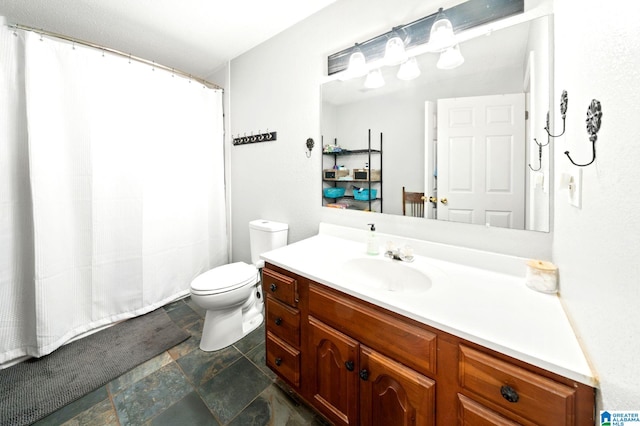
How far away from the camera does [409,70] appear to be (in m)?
1.31

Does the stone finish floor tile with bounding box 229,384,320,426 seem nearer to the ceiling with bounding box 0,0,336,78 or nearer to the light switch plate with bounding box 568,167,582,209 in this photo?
the light switch plate with bounding box 568,167,582,209

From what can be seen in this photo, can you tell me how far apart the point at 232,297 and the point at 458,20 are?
2.00m

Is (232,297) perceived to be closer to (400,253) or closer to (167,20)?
(400,253)

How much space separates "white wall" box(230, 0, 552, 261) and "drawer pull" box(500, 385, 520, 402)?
24.8 inches

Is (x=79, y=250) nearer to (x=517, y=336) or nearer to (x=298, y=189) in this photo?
(x=298, y=189)

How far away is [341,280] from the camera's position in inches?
39.3

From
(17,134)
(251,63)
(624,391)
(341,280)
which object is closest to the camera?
(624,391)

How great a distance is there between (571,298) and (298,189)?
1554mm

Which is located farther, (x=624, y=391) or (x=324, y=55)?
(x=324, y=55)

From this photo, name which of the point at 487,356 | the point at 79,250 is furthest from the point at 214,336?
the point at 487,356

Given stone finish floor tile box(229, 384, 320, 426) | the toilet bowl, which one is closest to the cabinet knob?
stone finish floor tile box(229, 384, 320, 426)

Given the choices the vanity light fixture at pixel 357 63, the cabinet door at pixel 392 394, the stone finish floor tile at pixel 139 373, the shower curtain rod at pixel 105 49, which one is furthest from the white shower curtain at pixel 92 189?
the cabinet door at pixel 392 394

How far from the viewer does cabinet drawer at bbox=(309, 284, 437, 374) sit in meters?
0.77

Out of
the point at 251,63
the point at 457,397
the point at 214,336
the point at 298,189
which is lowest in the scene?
the point at 214,336
